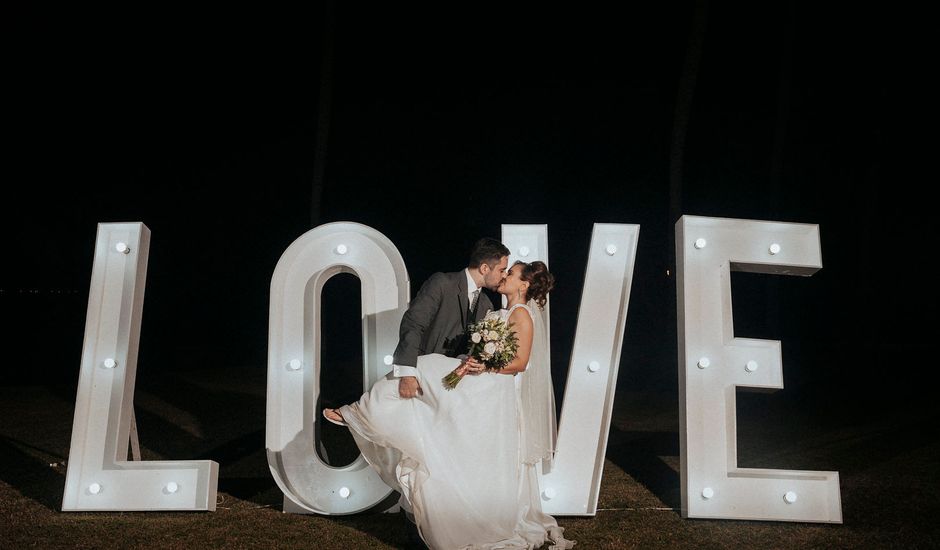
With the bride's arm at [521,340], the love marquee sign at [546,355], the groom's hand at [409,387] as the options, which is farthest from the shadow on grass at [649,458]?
the groom's hand at [409,387]

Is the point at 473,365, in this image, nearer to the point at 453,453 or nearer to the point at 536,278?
the point at 453,453

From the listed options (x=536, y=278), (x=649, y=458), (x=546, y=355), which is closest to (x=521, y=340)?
(x=536, y=278)

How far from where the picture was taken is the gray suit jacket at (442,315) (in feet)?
16.9

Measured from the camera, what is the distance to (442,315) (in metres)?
5.26

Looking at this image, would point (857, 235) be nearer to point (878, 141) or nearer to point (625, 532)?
point (878, 141)

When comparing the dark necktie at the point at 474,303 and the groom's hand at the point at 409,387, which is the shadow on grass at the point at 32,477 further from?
the dark necktie at the point at 474,303

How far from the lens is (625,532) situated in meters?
5.21

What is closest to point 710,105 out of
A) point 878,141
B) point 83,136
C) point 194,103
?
point 878,141

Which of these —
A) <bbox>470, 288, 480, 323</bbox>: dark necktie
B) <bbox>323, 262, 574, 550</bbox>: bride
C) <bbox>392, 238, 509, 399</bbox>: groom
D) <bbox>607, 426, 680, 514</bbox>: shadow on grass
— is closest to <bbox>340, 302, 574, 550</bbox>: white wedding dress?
<bbox>323, 262, 574, 550</bbox>: bride

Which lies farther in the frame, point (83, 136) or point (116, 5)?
point (83, 136)

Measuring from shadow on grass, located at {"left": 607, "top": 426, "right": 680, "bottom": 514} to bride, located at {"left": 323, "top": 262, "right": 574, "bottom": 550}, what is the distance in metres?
1.82

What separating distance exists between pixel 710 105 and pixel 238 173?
435 inches

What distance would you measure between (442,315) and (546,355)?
2.77 ft

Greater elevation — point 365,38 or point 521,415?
point 365,38
